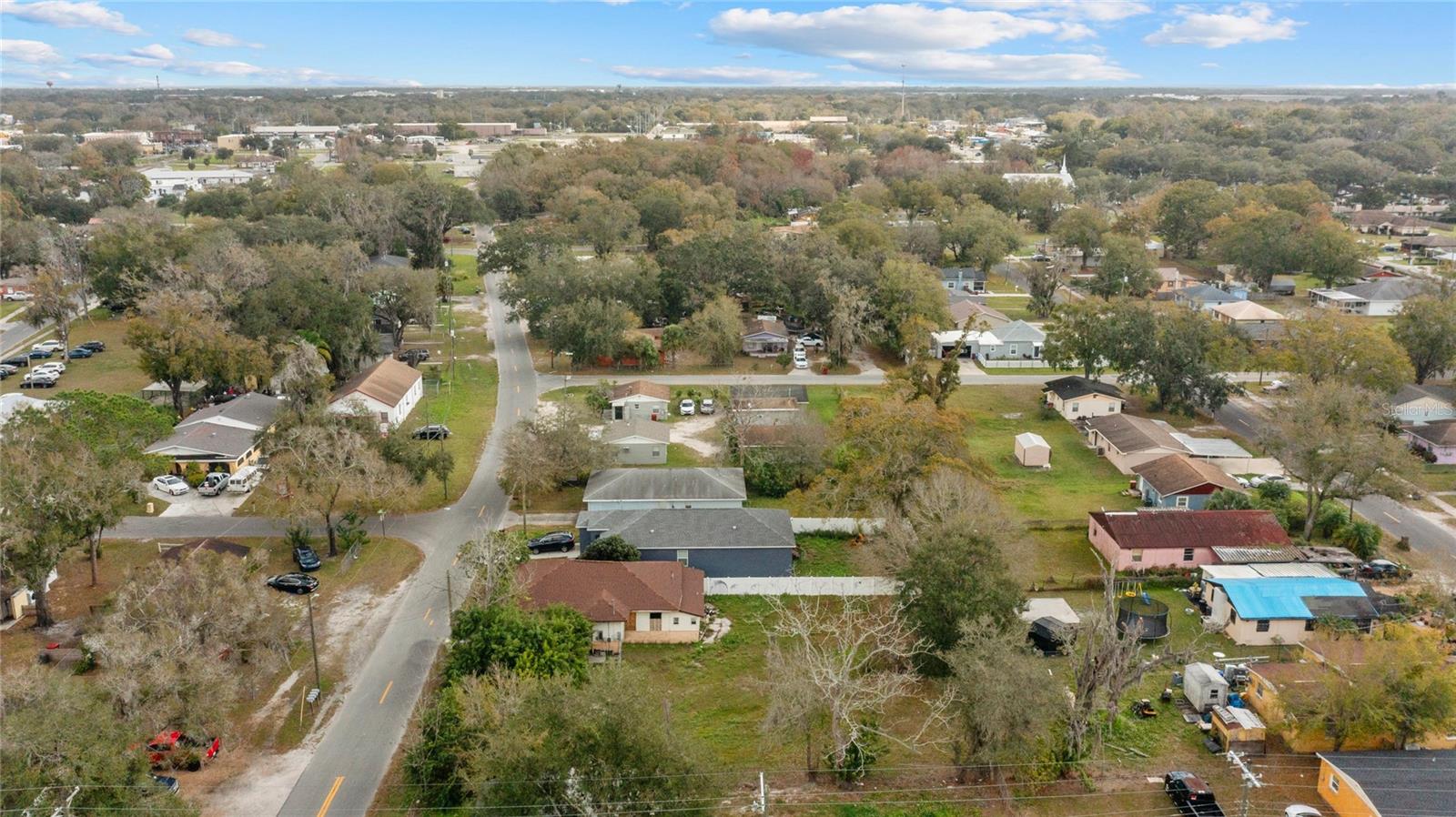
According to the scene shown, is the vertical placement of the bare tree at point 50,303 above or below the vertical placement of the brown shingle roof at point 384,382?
above

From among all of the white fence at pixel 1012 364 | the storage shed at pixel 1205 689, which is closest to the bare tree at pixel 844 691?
the storage shed at pixel 1205 689

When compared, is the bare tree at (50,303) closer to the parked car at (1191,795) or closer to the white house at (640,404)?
the white house at (640,404)

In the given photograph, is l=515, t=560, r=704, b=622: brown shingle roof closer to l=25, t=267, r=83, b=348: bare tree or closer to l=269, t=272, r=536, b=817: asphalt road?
l=269, t=272, r=536, b=817: asphalt road

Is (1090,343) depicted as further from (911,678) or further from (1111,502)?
(911,678)

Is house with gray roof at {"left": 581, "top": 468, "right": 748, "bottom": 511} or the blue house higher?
house with gray roof at {"left": 581, "top": 468, "right": 748, "bottom": 511}

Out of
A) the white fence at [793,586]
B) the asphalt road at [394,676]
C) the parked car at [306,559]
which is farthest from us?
the parked car at [306,559]

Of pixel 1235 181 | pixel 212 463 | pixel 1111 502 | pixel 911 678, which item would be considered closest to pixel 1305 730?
pixel 911 678

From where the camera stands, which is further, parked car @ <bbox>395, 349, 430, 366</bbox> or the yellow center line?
parked car @ <bbox>395, 349, 430, 366</bbox>

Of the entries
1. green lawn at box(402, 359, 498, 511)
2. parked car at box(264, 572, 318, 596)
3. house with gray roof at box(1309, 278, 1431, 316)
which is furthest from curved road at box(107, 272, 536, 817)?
house with gray roof at box(1309, 278, 1431, 316)
